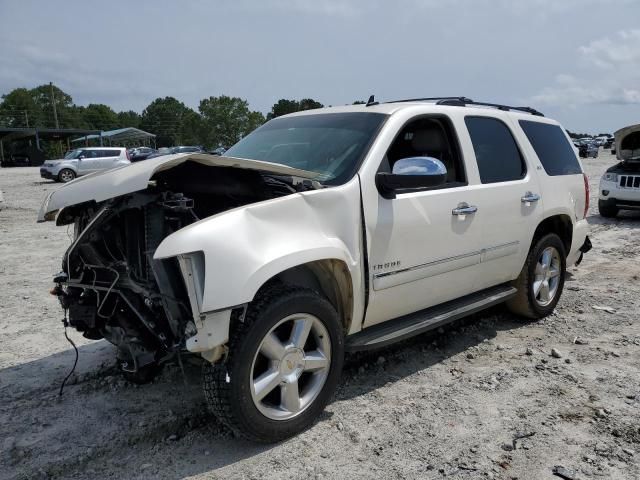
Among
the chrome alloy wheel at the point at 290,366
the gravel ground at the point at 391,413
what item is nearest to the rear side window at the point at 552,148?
the gravel ground at the point at 391,413

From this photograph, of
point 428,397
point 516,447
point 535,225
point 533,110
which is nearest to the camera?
point 516,447

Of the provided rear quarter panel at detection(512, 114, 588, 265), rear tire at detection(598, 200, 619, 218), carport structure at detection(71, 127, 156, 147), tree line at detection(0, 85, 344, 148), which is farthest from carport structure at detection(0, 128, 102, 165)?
rear quarter panel at detection(512, 114, 588, 265)

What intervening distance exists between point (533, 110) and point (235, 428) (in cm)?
427

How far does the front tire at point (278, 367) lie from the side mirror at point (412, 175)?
860 millimetres

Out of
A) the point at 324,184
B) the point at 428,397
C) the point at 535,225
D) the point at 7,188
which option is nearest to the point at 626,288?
the point at 535,225

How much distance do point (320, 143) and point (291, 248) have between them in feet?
3.77

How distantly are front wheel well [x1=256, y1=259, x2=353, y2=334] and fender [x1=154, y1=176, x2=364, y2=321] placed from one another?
0.05 meters

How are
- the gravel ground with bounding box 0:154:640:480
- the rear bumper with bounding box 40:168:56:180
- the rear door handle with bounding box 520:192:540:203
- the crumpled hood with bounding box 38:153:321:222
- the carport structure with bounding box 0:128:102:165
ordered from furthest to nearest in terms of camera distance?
1. the carport structure with bounding box 0:128:102:165
2. the rear bumper with bounding box 40:168:56:180
3. the rear door handle with bounding box 520:192:540:203
4. the gravel ground with bounding box 0:154:640:480
5. the crumpled hood with bounding box 38:153:321:222

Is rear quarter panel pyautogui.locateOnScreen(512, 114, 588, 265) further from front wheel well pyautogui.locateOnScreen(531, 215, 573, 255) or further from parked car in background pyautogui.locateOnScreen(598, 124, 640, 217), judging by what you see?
parked car in background pyautogui.locateOnScreen(598, 124, 640, 217)

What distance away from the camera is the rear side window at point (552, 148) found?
193 inches

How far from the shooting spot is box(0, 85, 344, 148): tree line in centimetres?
8106

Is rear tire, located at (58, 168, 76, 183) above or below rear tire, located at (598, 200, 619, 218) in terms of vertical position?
above

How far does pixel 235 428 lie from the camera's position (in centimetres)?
273

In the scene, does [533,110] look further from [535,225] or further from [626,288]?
[626,288]
